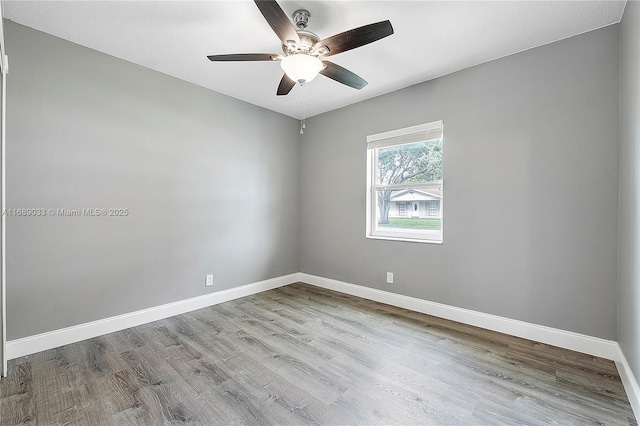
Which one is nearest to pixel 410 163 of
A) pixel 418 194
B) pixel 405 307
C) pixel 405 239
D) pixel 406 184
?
pixel 406 184

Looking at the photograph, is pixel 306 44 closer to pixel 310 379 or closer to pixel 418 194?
pixel 418 194

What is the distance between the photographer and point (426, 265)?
10.2 ft

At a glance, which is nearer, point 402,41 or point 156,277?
point 402,41

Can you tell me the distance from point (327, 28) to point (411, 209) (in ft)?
6.91

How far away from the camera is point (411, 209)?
11.1 ft

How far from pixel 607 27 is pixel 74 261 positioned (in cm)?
472

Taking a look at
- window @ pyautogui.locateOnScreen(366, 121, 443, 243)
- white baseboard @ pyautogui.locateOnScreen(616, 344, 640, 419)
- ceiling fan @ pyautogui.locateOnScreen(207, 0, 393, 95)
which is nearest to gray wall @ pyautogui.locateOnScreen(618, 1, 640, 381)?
white baseboard @ pyautogui.locateOnScreen(616, 344, 640, 419)

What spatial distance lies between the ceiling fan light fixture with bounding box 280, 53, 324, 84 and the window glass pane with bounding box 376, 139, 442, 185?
67.4 inches

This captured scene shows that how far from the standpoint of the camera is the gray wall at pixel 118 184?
7.34ft

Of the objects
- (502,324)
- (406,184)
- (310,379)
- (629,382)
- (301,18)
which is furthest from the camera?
(406,184)

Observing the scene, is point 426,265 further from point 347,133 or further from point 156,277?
point 156,277

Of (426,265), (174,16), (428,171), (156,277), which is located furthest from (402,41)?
(156,277)

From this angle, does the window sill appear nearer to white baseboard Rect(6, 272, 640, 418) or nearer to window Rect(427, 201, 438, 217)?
window Rect(427, 201, 438, 217)

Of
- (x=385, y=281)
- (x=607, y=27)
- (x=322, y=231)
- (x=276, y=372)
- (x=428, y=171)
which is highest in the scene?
(x=607, y=27)
